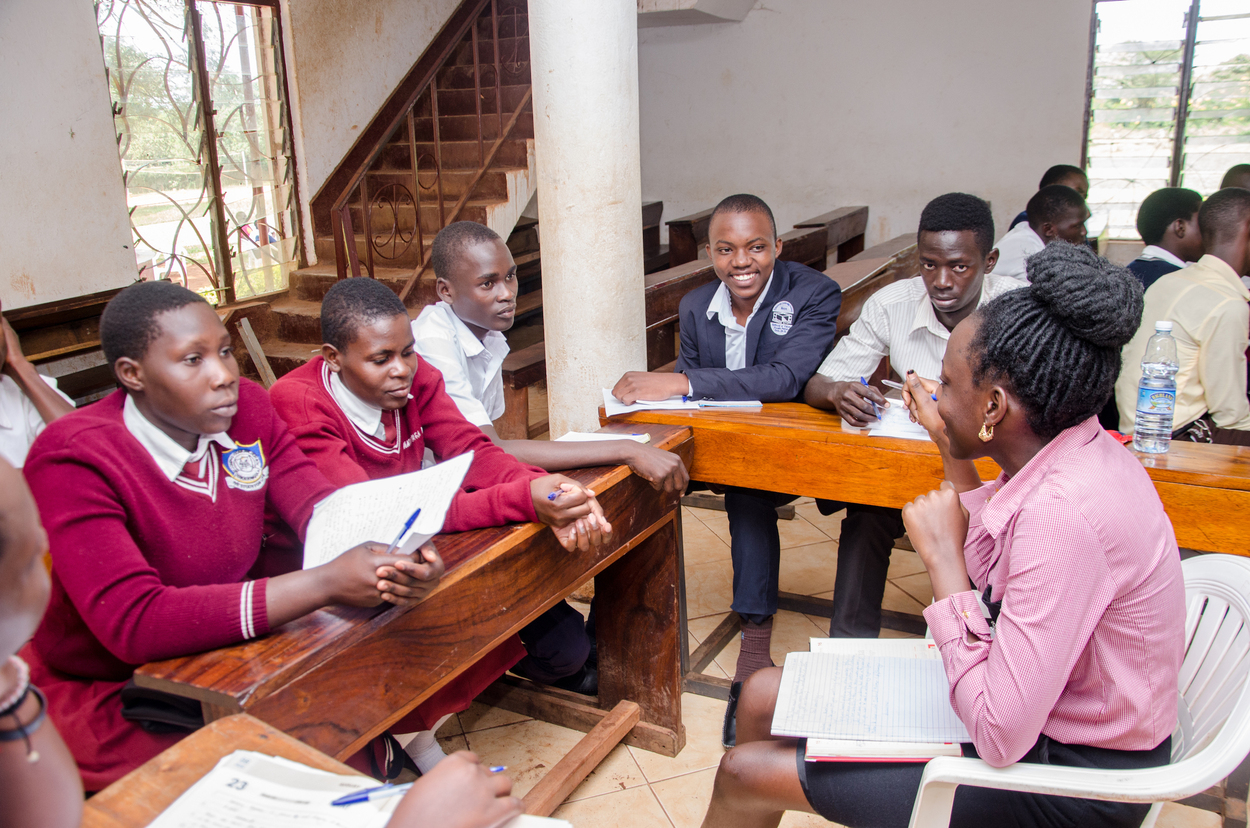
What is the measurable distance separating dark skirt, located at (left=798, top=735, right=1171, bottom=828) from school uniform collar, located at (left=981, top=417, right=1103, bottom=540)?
14.0 inches

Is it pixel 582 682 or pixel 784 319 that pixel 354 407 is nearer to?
pixel 582 682

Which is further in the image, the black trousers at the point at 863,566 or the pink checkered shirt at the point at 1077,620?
the black trousers at the point at 863,566

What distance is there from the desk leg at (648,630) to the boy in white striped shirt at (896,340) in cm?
55

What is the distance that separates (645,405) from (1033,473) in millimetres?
1504

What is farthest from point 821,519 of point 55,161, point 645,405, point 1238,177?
point 55,161

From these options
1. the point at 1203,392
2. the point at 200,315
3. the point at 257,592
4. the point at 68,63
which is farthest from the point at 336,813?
the point at 68,63

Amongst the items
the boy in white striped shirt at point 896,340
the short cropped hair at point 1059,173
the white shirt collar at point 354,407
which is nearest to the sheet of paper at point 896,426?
the boy in white striped shirt at point 896,340

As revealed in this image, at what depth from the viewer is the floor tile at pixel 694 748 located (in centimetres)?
251

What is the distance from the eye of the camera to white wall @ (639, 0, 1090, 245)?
21.6 ft

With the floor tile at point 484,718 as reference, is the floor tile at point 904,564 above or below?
above

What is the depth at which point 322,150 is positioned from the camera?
672 cm

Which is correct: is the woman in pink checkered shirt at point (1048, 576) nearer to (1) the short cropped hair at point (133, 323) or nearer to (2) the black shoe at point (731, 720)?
(2) the black shoe at point (731, 720)

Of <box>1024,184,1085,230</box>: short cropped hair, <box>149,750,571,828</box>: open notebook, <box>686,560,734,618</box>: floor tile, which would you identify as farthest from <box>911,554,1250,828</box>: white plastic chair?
<box>1024,184,1085,230</box>: short cropped hair

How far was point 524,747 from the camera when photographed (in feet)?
8.64
